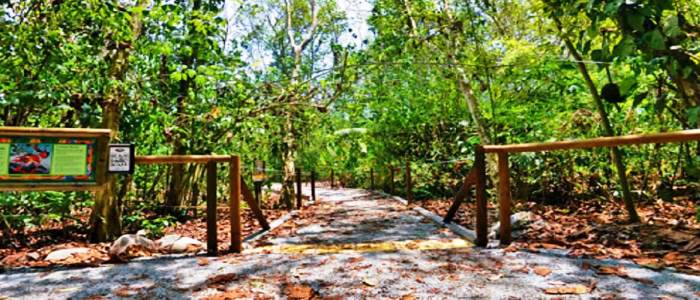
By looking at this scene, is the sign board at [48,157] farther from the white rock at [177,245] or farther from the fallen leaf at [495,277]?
the fallen leaf at [495,277]

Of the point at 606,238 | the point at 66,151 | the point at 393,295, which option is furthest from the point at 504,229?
the point at 66,151

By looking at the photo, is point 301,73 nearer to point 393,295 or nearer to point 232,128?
point 232,128

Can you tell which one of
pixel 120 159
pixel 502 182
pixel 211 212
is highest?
pixel 120 159

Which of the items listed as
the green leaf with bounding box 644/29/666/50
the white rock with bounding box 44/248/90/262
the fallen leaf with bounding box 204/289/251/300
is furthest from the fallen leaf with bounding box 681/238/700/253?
the white rock with bounding box 44/248/90/262

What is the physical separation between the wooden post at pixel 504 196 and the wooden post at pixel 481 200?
14 cm

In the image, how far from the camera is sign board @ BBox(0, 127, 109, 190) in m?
2.97

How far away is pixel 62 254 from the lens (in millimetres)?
3363

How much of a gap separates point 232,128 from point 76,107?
1.96 metres

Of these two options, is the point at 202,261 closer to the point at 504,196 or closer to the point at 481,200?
the point at 481,200

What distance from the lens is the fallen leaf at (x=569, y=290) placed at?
228 cm

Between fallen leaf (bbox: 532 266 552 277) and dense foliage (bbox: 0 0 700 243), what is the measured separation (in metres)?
1.35

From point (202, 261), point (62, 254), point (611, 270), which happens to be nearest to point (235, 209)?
point (202, 261)

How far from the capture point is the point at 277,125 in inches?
303

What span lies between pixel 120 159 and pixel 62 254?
961 mm
